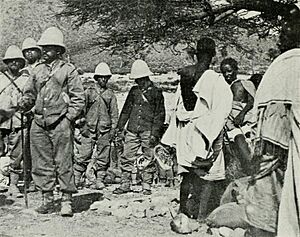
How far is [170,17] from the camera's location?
5.92 m

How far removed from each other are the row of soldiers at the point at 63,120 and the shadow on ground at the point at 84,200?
25 centimetres

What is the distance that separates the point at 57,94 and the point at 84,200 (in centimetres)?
123

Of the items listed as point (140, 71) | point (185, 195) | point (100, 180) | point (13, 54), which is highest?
point (13, 54)

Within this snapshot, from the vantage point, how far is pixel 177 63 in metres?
7.82

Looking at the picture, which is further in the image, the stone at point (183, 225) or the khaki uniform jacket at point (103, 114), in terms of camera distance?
the khaki uniform jacket at point (103, 114)

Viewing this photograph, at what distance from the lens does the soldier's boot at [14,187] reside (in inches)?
224

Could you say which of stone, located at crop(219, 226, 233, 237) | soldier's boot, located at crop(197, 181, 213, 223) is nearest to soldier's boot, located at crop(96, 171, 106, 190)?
soldier's boot, located at crop(197, 181, 213, 223)

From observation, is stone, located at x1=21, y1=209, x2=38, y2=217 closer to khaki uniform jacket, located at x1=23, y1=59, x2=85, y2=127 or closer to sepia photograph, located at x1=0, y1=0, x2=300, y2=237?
sepia photograph, located at x1=0, y1=0, x2=300, y2=237

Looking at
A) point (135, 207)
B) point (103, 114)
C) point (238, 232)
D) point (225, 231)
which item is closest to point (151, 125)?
point (103, 114)

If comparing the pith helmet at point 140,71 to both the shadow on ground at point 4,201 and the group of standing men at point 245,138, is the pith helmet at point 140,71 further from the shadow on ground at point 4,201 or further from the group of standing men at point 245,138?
the shadow on ground at point 4,201

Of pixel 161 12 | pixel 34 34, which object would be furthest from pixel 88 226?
pixel 34 34

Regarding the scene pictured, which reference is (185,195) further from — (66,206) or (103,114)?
(103,114)

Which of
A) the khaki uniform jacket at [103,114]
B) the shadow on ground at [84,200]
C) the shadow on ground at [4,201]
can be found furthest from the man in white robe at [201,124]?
the khaki uniform jacket at [103,114]

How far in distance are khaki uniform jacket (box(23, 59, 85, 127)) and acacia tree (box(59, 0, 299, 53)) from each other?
1049 millimetres
